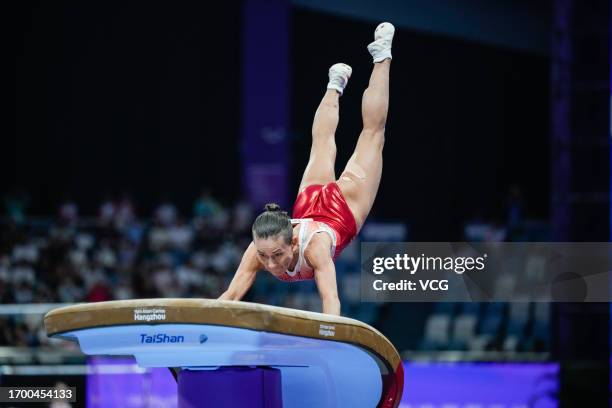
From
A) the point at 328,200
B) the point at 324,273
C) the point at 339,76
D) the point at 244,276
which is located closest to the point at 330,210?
the point at 328,200

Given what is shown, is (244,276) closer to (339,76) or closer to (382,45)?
(339,76)

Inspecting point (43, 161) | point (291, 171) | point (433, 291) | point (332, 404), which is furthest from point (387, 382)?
point (43, 161)

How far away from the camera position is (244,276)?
15.4ft

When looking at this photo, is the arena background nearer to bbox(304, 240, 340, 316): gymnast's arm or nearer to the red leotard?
the red leotard

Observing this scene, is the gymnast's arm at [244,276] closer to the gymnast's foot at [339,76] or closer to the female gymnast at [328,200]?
the female gymnast at [328,200]

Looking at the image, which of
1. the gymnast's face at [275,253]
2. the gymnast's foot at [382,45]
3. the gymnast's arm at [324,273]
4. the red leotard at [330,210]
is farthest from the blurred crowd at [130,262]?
the gymnast's face at [275,253]

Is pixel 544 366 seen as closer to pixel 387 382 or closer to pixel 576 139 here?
pixel 576 139

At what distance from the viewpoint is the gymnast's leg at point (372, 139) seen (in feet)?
17.1

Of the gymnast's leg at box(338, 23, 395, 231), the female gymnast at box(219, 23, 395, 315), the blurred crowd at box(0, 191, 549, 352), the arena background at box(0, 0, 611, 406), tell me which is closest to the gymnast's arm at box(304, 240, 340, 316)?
the female gymnast at box(219, 23, 395, 315)

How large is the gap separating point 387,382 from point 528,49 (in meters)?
10.6

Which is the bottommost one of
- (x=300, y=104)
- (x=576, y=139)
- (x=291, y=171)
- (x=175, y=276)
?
(x=175, y=276)

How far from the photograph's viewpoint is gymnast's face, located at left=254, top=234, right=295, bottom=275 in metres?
4.20

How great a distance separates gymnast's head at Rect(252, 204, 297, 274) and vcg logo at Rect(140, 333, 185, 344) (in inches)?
34.1

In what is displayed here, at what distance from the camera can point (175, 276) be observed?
10.6m
